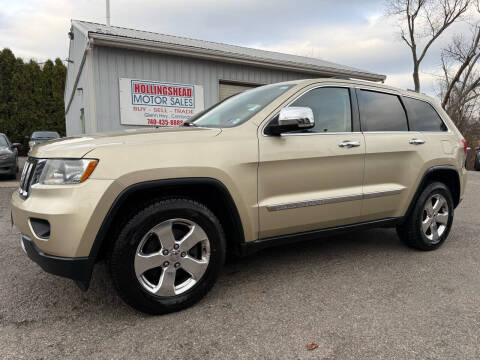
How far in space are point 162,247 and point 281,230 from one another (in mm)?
968

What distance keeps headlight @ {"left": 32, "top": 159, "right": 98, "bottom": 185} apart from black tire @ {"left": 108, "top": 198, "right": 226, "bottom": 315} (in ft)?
1.34

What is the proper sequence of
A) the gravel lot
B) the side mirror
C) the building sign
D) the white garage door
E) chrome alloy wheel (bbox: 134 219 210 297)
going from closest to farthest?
the gravel lot, chrome alloy wheel (bbox: 134 219 210 297), the side mirror, the building sign, the white garage door

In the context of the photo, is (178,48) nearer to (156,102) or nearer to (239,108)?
(156,102)

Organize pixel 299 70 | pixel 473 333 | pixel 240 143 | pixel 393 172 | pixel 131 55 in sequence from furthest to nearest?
pixel 299 70
pixel 131 55
pixel 393 172
pixel 240 143
pixel 473 333

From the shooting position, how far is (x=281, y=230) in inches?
111

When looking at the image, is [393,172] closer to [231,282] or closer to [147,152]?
[231,282]

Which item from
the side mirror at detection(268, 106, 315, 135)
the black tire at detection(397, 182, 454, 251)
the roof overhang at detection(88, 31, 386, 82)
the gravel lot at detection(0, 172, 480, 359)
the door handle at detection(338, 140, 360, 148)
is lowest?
the gravel lot at detection(0, 172, 480, 359)

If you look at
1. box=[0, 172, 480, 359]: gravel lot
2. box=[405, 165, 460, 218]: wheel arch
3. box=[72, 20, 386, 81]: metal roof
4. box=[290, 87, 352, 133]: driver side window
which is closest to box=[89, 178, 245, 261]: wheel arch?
box=[0, 172, 480, 359]: gravel lot

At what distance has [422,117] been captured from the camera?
3.79 m

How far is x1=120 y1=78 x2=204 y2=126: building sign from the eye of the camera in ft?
28.0

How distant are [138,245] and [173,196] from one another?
400 millimetres

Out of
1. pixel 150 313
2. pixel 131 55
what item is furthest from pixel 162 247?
pixel 131 55

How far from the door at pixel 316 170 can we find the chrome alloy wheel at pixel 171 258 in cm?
54

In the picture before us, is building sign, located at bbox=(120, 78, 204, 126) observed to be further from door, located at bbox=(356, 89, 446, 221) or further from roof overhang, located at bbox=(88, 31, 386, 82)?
door, located at bbox=(356, 89, 446, 221)
